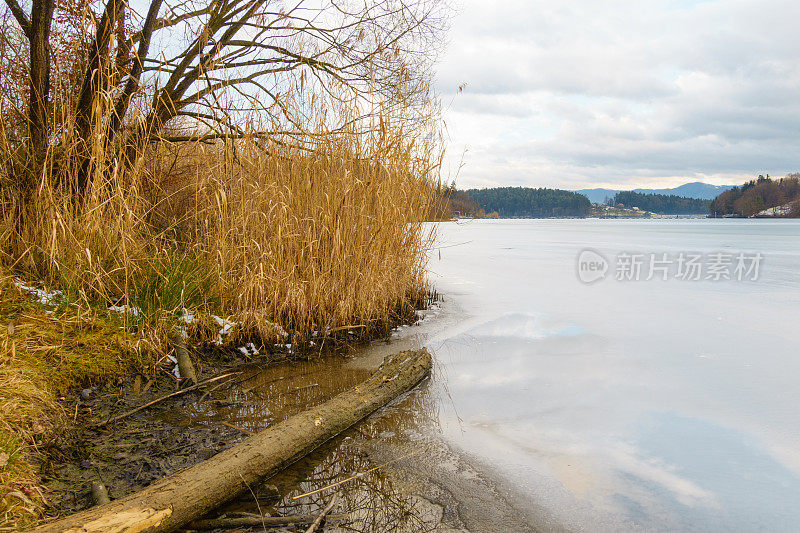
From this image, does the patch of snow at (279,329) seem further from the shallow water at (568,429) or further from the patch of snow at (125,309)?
the patch of snow at (125,309)

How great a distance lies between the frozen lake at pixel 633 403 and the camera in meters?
1.71

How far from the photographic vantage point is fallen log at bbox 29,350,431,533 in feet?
3.92

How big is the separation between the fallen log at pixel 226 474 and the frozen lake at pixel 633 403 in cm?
45

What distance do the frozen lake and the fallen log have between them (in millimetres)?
446

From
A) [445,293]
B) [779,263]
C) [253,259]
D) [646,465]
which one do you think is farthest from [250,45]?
[779,263]

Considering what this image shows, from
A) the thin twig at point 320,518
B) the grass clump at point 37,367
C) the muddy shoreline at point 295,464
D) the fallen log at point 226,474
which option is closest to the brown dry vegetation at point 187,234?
the grass clump at point 37,367

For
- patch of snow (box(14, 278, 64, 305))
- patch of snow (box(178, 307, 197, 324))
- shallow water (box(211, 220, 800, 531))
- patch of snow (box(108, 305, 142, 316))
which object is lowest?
shallow water (box(211, 220, 800, 531))

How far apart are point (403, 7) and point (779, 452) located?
4353mm

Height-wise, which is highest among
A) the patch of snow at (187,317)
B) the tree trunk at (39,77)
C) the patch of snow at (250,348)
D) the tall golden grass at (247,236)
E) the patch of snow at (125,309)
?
the tree trunk at (39,77)

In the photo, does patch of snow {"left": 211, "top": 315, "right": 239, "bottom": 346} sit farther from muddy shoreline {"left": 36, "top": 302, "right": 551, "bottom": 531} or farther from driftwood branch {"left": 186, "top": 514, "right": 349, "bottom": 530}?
driftwood branch {"left": 186, "top": 514, "right": 349, "bottom": 530}

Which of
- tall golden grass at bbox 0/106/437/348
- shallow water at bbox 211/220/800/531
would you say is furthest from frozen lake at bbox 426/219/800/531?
tall golden grass at bbox 0/106/437/348

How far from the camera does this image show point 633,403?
8.45ft

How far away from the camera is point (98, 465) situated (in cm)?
168

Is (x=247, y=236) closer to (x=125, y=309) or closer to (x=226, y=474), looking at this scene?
(x=125, y=309)
